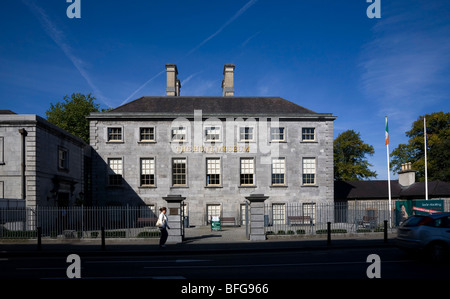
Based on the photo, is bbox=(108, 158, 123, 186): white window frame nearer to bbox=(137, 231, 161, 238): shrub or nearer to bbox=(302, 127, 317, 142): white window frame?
bbox=(137, 231, 161, 238): shrub

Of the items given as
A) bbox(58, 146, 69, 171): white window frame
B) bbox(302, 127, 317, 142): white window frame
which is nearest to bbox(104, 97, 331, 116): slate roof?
bbox(302, 127, 317, 142): white window frame

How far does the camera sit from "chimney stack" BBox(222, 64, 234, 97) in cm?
3612

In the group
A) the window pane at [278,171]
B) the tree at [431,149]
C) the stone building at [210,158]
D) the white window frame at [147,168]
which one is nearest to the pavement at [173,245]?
the stone building at [210,158]

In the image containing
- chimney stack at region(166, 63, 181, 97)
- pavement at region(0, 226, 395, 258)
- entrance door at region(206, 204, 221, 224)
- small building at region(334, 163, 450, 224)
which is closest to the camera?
pavement at region(0, 226, 395, 258)

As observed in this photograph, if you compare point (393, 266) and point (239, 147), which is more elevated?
point (239, 147)

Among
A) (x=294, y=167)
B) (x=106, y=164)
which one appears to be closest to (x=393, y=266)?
(x=294, y=167)

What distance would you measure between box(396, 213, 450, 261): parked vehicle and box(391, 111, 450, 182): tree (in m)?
37.6

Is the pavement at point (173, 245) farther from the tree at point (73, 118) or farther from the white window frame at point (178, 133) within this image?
the tree at point (73, 118)

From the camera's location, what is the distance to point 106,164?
30.5 meters

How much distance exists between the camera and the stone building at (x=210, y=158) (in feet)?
100

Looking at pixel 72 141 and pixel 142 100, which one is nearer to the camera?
pixel 72 141

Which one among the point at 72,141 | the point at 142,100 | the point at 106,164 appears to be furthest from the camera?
the point at 142,100
